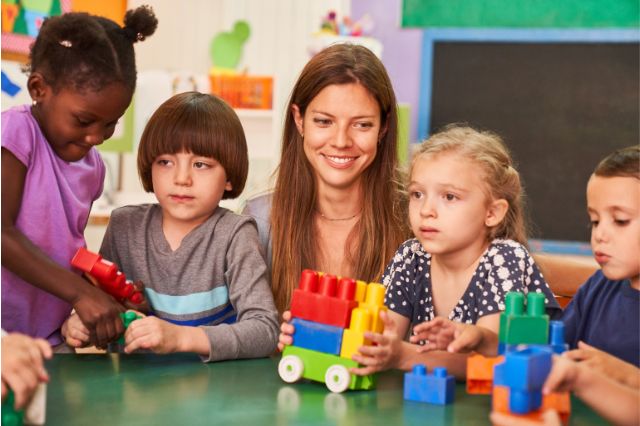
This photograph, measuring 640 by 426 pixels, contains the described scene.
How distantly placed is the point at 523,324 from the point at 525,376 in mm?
172

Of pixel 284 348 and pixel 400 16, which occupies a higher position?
pixel 400 16

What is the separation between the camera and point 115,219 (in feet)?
5.56

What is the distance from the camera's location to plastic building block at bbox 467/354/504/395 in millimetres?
→ 1152

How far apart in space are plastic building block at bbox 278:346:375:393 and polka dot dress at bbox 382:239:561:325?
0.32 meters

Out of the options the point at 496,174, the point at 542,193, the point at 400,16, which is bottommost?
the point at 542,193

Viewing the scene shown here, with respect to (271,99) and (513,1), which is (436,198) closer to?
(271,99)

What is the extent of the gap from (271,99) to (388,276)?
9.99 ft

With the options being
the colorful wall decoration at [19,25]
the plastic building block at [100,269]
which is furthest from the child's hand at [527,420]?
the colorful wall decoration at [19,25]

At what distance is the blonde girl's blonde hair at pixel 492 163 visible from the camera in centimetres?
155

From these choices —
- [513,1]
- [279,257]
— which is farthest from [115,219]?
[513,1]

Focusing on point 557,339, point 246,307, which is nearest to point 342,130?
point 246,307

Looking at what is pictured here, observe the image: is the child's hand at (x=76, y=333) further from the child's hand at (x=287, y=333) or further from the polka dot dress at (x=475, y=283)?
the polka dot dress at (x=475, y=283)

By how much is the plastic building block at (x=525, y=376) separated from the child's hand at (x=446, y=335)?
0.77 ft

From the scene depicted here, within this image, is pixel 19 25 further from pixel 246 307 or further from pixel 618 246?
pixel 618 246
